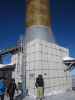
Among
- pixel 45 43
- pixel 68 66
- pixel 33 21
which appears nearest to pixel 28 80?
pixel 45 43

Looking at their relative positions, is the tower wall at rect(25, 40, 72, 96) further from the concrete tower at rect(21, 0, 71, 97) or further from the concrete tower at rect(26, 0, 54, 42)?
the concrete tower at rect(26, 0, 54, 42)

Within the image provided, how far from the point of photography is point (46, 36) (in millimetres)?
24953

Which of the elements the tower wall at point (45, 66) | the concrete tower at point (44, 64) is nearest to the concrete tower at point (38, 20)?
the concrete tower at point (44, 64)

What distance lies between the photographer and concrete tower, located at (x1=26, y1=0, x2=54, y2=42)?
81.6 ft

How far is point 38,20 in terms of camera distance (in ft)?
84.9

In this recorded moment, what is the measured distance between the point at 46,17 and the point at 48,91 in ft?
37.7

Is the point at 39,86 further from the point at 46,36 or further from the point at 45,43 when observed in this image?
the point at 46,36

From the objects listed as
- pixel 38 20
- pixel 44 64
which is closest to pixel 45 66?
pixel 44 64

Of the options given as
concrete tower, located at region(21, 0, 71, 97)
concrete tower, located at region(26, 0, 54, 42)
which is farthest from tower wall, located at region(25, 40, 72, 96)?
concrete tower, located at region(26, 0, 54, 42)

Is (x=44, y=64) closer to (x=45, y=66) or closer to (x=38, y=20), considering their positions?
(x=45, y=66)

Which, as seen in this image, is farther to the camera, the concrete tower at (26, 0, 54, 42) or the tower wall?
the concrete tower at (26, 0, 54, 42)

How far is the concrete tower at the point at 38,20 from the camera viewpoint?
24.9 metres

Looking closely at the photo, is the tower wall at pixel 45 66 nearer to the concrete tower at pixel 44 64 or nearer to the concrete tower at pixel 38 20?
the concrete tower at pixel 44 64

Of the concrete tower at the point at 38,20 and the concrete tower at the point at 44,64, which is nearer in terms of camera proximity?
the concrete tower at the point at 44,64
